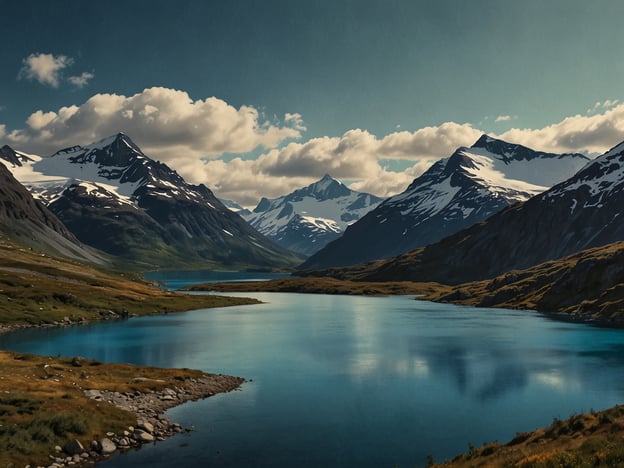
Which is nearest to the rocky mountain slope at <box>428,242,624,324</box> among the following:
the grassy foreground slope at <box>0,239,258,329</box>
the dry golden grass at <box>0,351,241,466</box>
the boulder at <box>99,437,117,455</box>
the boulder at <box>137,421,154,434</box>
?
the grassy foreground slope at <box>0,239,258,329</box>

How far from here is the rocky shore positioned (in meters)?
42.1

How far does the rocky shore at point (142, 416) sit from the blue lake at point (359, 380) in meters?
1.65

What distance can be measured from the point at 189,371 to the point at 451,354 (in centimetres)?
4780

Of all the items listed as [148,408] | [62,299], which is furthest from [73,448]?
[62,299]

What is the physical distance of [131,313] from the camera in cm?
16375

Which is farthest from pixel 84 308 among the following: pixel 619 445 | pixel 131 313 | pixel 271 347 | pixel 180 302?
pixel 619 445

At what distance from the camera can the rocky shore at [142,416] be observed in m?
42.1

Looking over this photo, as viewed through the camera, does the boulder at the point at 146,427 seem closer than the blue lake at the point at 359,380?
No

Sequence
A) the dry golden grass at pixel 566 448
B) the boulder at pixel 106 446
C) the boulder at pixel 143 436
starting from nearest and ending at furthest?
1. the dry golden grass at pixel 566 448
2. the boulder at pixel 106 446
3. the boulder at pixel 143 436

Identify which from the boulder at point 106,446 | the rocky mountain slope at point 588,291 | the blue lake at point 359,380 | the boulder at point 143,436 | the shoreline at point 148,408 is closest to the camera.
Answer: the boulder at point 106,446

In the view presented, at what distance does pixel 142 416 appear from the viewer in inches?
2083

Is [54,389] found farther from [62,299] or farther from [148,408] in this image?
[62,299]

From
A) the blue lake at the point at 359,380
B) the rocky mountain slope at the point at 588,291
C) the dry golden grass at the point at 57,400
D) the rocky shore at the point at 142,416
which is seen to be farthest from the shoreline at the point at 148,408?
the rocky mountain slope at the point at 588,291

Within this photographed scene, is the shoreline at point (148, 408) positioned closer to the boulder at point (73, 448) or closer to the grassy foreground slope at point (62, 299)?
the boulder at point (73, 448)
